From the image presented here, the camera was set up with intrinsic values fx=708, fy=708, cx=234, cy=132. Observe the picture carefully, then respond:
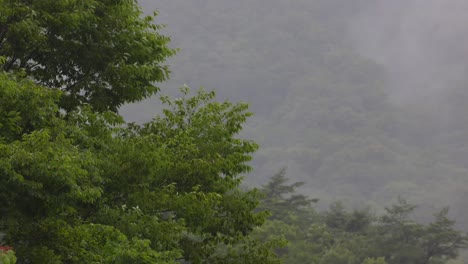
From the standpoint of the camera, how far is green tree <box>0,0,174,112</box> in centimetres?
1402

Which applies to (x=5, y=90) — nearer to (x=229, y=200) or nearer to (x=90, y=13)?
(x=90, y=13)

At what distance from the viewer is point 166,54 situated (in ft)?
53.8

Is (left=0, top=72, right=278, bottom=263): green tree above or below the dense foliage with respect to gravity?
below

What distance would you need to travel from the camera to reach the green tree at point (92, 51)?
14.0m

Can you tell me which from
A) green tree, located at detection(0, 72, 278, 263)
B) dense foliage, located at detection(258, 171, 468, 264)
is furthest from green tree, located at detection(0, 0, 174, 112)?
dense foliage, located at detection(258, 171, 468, 264)

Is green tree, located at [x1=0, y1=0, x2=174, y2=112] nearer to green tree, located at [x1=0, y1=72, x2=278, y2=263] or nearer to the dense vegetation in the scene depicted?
the dense vegetation

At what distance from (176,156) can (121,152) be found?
1459 millimetres

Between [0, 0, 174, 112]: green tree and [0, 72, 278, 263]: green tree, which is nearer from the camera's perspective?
[0, 72, 278, 263]: green tree

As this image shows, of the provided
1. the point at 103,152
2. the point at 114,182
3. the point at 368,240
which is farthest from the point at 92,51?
the point at 368,240

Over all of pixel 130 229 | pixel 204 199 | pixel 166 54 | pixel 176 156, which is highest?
pixel 166 54

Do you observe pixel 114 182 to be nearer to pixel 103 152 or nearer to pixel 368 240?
pixel 103 152

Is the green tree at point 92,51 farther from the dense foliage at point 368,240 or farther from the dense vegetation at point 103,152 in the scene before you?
the dense foliage at point 368,240

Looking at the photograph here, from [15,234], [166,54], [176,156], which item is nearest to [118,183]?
[176,156]

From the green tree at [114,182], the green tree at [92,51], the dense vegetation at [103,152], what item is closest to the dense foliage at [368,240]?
the green tree at [114,182]
